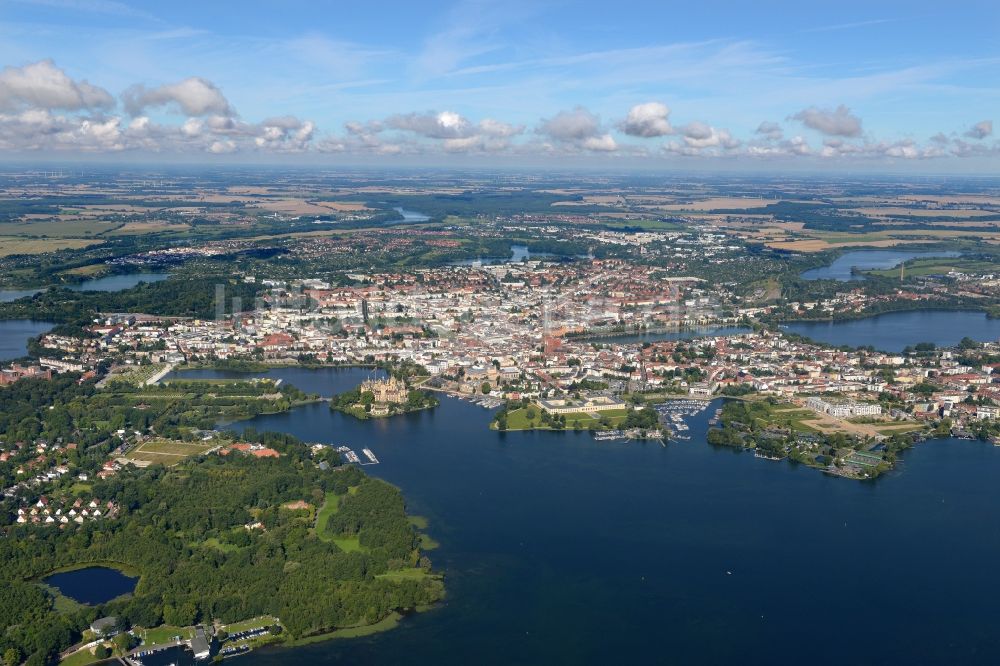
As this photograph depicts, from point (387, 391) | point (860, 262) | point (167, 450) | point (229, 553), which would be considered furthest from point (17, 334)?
point (860, 262)

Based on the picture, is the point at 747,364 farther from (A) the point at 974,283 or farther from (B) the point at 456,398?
(A) the point at 974,283

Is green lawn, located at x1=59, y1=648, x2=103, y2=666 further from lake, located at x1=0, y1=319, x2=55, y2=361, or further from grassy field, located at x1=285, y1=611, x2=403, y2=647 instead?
lake, located at x1=0, y1=319, x2=55, y2=361

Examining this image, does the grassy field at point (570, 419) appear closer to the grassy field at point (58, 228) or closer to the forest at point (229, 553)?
the forest at point (229, 553)

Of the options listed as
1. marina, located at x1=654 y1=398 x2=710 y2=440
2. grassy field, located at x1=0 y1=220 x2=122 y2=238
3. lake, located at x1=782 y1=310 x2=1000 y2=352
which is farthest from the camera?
grassy field, located at x1=0 y1=220 x2=122 y2=238

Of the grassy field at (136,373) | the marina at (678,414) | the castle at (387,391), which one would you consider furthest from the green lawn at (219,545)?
the grassy field at (136,373)

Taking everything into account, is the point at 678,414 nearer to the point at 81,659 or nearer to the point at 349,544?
the point at 349,544

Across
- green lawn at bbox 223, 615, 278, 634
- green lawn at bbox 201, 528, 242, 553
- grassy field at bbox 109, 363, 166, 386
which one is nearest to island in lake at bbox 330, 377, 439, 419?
grassy field at bbox 109, 363, 166, 386
